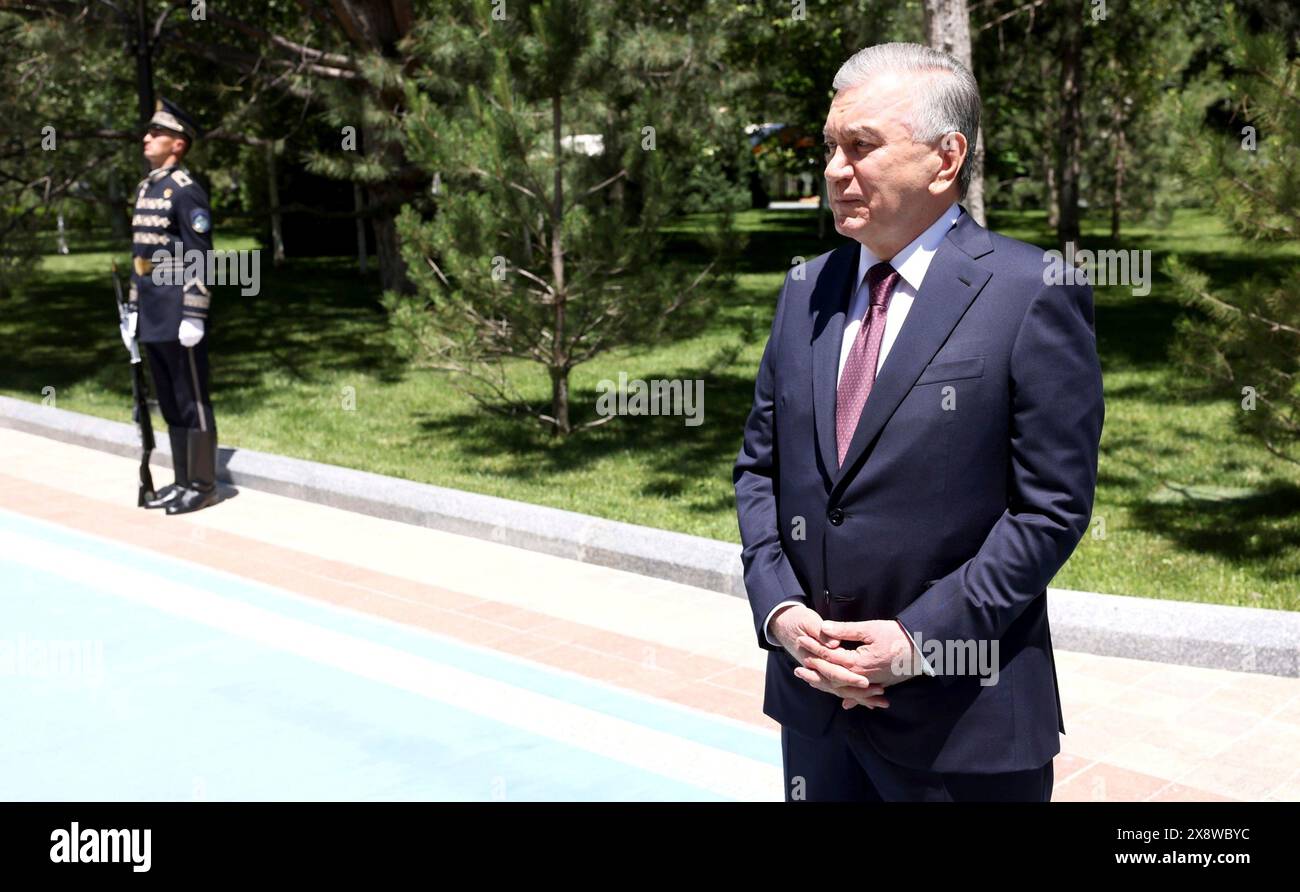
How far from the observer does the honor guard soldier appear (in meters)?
8.39

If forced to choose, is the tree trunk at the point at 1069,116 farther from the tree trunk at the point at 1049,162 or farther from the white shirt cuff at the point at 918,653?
the white shirt cuff at the point at 918,653

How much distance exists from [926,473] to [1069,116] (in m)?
21.4

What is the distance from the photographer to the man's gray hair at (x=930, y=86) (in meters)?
2.49

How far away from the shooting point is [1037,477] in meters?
2.50

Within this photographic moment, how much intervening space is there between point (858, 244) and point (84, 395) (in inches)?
487

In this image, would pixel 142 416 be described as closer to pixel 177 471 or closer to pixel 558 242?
pixel 177 471

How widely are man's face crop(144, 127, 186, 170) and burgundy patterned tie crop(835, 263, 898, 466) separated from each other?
22.5ft

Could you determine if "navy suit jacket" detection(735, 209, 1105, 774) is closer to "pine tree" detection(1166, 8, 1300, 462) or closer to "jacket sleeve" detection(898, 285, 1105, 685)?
"jacket sleeve" detection(898, 285, 1105, 685)

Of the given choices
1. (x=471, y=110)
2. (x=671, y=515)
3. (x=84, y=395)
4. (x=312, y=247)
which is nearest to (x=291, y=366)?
(x=84, y=395)

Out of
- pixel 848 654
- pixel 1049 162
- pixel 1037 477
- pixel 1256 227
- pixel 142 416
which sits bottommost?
pixel 142 416

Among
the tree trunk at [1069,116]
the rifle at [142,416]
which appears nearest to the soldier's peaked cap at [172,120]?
the rifle at [142,416]

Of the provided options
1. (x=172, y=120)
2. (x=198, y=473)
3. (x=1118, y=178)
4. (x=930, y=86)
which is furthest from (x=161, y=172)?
(x=1118, y=178)

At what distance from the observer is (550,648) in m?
6.07

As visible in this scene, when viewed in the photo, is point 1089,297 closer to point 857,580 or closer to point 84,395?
point 857,580
